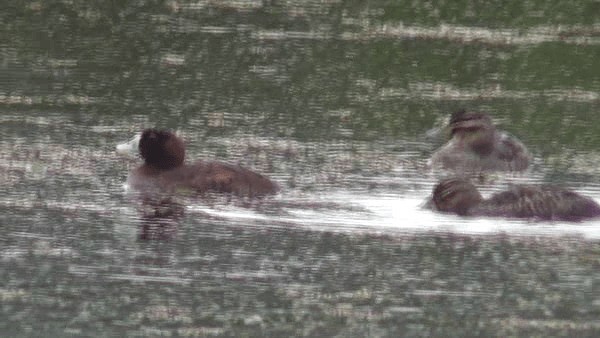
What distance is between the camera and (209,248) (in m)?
7.44

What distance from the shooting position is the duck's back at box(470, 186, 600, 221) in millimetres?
8031

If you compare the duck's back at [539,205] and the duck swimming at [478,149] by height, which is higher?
the duck's back at [539,205]

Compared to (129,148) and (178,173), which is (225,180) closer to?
(178,173)

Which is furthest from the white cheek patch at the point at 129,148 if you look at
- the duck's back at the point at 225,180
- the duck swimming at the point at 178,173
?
the duck's back at the point at 225,180

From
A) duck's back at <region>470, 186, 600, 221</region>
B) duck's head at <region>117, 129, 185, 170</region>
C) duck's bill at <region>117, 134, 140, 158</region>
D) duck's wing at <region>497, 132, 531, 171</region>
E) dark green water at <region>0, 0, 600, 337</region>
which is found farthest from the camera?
duck's wing at <region>497, 132, 531, 171</region>

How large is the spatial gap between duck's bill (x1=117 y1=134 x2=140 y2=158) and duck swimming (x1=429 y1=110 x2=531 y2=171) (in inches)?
54.5

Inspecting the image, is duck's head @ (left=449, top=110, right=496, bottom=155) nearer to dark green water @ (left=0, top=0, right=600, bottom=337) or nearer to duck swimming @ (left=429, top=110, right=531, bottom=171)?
duck swimming @ (left=429, top=110, right=531, bottom=171)

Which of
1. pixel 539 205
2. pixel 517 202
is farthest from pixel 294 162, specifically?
pixel 539 205

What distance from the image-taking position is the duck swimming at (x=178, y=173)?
27.5ft

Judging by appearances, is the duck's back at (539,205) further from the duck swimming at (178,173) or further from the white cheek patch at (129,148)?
the white cheek patch at (129,148)

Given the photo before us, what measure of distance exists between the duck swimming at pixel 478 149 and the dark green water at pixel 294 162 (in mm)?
109

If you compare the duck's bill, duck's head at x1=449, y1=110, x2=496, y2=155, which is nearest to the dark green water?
the duck's bill

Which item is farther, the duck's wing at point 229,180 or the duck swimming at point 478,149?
the duck swimming at point 478,149

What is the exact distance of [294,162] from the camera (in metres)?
8.94
